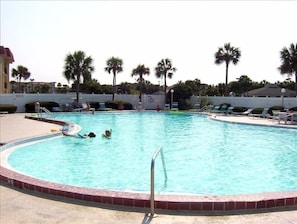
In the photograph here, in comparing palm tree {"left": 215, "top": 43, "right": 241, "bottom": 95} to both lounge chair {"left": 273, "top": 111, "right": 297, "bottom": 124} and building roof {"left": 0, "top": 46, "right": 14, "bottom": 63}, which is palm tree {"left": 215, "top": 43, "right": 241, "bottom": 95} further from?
building roof {"left": 0, "top": 46, "right": 14, "bottom": 63}

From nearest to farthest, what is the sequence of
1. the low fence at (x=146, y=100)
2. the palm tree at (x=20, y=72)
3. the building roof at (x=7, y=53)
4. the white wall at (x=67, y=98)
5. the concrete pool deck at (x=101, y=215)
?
the concrete pool deck at (x=101, y=215) < the low fence at (x=146, y=100) < the white wall at (x=67, y=98) < the building roof at (x=7, y=53) < the palm tree at (x=20, y=72)

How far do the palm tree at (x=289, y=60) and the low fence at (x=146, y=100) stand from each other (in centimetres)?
310

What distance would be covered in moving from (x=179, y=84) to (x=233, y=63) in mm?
7013

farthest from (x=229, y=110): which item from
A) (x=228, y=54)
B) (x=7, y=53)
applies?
(x=7, y=53)

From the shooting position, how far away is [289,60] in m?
29.7

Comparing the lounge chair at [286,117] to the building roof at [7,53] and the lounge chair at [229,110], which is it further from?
the building roof at [7,53]

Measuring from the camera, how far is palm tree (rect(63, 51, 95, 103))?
33094mm

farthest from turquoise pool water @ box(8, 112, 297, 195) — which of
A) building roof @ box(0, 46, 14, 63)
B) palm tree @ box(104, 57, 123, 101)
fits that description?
building roof @ box(0, 46, 14, 63)

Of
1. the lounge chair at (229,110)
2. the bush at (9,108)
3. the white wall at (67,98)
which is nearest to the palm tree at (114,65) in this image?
the white wall at (67,98)

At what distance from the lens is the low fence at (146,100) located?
96.2 ft

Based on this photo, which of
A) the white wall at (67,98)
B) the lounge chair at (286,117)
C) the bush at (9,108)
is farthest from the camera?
the white wall at (67,98)

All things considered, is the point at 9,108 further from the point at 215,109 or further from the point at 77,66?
the point at 215,109

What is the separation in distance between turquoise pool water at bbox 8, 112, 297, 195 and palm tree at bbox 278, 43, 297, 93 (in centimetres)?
1692

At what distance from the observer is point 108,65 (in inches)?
1512
